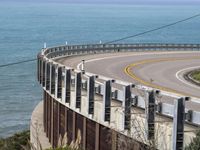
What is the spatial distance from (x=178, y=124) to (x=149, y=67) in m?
20.5

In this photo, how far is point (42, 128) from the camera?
2706cm

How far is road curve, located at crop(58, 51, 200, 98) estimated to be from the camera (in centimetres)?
2512

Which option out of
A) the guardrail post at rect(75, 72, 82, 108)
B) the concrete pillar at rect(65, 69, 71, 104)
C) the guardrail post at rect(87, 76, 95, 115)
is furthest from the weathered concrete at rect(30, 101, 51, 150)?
the guardrail post at rect(87, 76, 95, 115)

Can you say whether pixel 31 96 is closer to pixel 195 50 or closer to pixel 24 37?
pixel 195 50

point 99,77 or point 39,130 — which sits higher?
point 99,77

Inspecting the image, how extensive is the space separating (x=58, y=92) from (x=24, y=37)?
94.3 meters

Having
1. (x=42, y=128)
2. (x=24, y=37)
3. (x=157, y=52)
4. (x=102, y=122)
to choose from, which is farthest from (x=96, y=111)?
(x=24, y=37)

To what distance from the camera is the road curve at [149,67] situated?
25.1 meters

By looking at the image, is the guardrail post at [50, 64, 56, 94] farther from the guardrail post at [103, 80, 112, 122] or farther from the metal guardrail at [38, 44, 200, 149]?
the guardrail post at [103, 80, 112, 122]

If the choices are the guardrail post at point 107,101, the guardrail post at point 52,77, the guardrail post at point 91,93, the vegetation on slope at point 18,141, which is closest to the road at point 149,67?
the guardrail post at point 52,77

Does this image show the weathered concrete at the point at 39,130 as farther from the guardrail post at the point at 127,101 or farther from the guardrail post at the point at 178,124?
the guardrail post at the point at 178,124

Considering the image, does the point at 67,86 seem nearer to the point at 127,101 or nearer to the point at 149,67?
the point at 127,101

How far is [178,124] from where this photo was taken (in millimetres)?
12898

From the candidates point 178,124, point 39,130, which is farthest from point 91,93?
point 39,130
